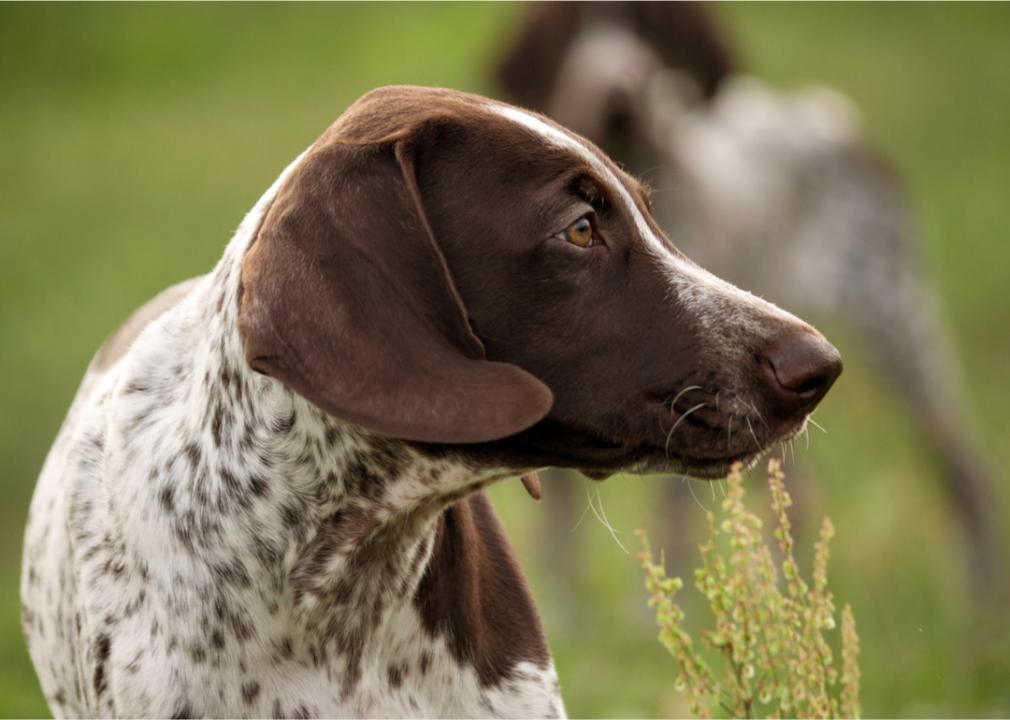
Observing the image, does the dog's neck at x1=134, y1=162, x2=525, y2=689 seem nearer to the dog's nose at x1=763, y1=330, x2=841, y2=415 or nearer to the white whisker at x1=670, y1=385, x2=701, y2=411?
the white whisker at x1=670, y1=385, x2=701, y2=411

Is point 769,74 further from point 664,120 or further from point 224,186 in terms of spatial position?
point 664,120

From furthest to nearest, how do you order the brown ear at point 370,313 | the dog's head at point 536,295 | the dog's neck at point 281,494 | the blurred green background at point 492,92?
the blurred green background at point 492,92
the dog's neck at point 281,494
the dog's head at point 536,295
the brown ear at point 370,313

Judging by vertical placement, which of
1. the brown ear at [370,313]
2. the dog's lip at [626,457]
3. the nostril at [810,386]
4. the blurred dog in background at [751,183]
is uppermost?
the brown ear at [370,313]

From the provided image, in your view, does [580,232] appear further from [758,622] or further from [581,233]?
[758,622]

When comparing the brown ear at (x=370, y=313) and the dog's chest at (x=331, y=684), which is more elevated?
the brown ear at (x=370, y=313)

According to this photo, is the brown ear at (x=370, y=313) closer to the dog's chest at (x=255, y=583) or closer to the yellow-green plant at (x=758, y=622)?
the dog's chest at (x=255, y=583)

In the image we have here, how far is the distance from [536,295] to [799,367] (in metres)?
0.54

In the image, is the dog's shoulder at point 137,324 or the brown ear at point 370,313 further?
the dog's shoulder at point 137,324

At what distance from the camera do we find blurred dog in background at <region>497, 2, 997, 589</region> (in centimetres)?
765

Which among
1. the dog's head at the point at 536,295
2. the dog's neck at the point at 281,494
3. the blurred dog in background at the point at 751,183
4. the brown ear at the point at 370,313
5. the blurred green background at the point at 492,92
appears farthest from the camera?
the blurred dog in background at the point at 751,183

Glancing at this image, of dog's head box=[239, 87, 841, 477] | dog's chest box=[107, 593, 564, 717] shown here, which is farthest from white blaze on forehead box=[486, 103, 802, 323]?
dog's chest box=[107, 593, 564, 717]

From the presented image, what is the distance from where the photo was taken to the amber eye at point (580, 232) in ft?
10.5

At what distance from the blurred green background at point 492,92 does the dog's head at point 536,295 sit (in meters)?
2.68

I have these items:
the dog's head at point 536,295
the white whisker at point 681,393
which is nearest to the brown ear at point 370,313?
the dog's head at point 536,295
